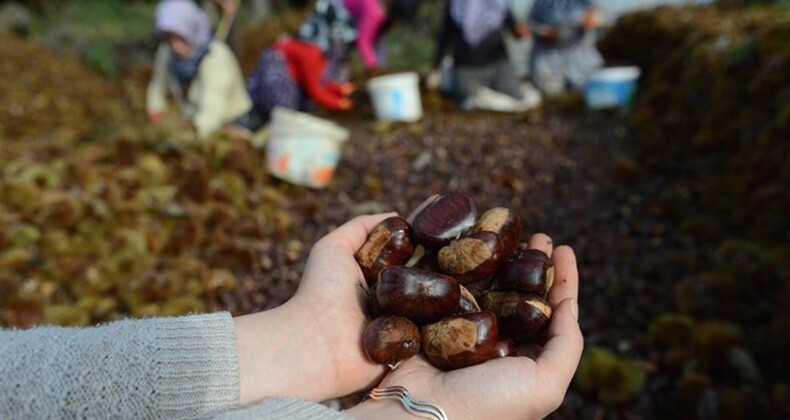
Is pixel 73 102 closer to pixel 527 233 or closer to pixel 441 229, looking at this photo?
pixel 527 233

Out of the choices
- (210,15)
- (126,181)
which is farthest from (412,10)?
(126,181)

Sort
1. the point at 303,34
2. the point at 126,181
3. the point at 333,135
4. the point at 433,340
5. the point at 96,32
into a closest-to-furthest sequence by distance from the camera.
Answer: the point at 433,340 < the point at 126,181 < the point at 333,135 < the point at 303,34 < the point at 96,32

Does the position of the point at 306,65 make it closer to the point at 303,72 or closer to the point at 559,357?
the point at 303,72

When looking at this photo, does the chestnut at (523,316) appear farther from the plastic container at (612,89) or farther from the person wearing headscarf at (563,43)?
the person wearing headscarf at (563,43)

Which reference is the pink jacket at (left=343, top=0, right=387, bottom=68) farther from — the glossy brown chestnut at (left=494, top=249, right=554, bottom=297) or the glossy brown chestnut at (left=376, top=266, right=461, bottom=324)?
the glossy brown chestnut at (left=376, top=266, right=461, bottom=324)

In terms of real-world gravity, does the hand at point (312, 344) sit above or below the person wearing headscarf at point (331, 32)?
above

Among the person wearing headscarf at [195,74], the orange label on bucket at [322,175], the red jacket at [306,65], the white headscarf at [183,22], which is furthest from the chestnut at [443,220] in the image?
the red jacket at [306,65]

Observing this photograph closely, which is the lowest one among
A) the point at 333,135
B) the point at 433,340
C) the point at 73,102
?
the point at 73,102

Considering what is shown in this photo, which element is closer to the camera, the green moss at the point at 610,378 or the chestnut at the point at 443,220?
the chestnut at the point at 443,220
